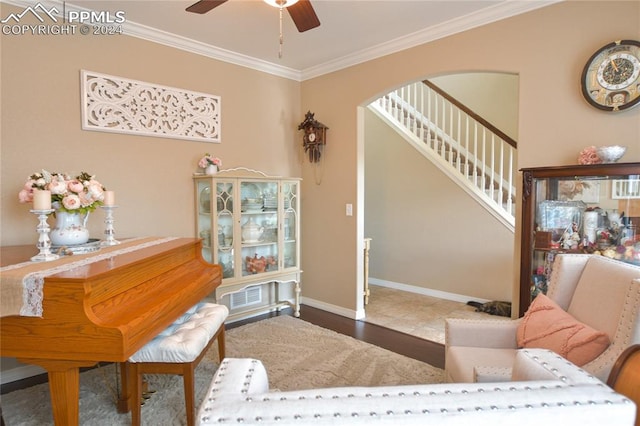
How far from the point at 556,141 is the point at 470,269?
2206 mm

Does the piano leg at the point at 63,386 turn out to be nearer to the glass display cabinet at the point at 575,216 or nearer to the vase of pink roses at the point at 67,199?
the vase of pink roses at the point at 67,199

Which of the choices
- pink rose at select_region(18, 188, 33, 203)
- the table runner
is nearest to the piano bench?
the table runner

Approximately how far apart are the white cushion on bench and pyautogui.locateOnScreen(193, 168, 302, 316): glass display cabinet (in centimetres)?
104

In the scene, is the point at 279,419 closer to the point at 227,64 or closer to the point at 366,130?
the point at 227,64

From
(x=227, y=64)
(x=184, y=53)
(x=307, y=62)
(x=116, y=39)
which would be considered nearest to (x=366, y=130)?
(x=307, y=62)

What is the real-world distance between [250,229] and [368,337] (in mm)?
1556

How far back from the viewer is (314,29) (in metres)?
2.98

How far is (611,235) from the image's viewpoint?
7.06ft

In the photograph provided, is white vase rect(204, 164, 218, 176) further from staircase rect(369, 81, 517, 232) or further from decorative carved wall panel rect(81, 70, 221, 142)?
staircase rect(369, 81, 517, 232)

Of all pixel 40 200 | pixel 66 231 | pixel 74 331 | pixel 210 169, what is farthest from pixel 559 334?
pixel 210 169

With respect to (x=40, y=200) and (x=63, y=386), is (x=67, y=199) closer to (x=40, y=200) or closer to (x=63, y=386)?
(x=40, y=200)

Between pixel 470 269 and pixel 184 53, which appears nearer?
pixel 184 53

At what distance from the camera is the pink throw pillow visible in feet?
4.64

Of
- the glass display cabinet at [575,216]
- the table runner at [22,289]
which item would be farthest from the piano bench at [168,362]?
the glass display cabinet at [575,216]
